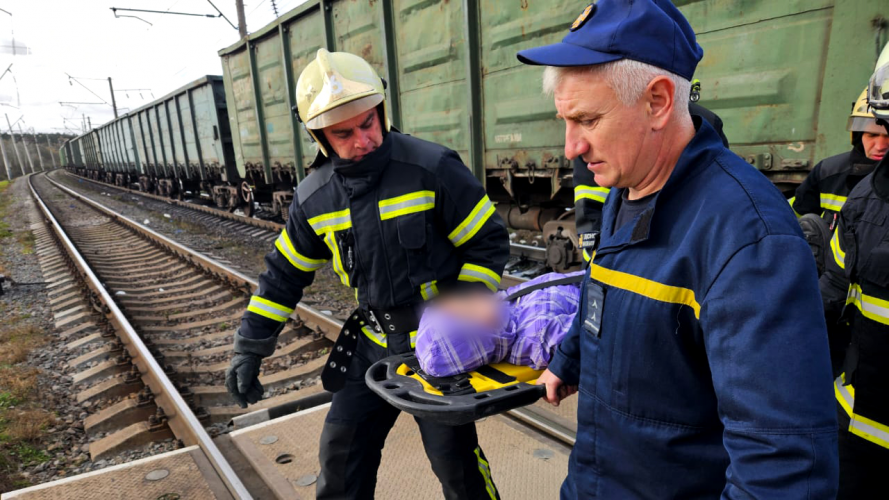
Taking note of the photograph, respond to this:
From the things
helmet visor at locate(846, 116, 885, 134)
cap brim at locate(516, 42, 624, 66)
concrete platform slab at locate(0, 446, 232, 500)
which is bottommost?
concrete platform slab at locate(0, 446, 232, 500)

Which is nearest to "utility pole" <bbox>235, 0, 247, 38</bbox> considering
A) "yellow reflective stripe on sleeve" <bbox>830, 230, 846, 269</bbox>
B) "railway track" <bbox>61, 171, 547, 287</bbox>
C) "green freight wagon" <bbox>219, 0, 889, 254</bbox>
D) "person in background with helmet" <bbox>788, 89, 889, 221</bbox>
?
"railway track" <bbox>61, 171, 547, 287</bbox>

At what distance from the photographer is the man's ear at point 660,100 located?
104 cm

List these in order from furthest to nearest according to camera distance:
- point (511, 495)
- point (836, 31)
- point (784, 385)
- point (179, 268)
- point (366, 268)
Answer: point (179, 268) < point (836, 31) < point (511, 495) < point (366, 268) < point (784, 385)

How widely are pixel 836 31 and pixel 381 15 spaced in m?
5.36

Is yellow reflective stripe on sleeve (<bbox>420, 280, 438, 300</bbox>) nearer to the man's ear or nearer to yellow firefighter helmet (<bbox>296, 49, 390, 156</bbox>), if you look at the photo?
yellow firefighter helmet (<bbox>296, 49, 390, 156</bbox>)

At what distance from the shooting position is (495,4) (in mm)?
5754

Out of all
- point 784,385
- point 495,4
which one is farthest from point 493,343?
point 495,4

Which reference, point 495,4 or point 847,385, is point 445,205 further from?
point 495,4

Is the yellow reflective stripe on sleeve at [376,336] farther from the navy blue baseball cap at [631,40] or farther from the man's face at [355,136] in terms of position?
the navy blue baseball cap at [631,40]

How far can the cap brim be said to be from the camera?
1044mm

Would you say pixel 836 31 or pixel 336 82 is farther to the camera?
pixel 836 31

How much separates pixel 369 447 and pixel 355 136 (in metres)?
1.32

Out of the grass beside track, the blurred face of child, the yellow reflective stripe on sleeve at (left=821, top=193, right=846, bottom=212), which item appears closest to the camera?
the blurred face of child

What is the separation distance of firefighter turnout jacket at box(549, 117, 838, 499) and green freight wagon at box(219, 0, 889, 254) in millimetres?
3376
